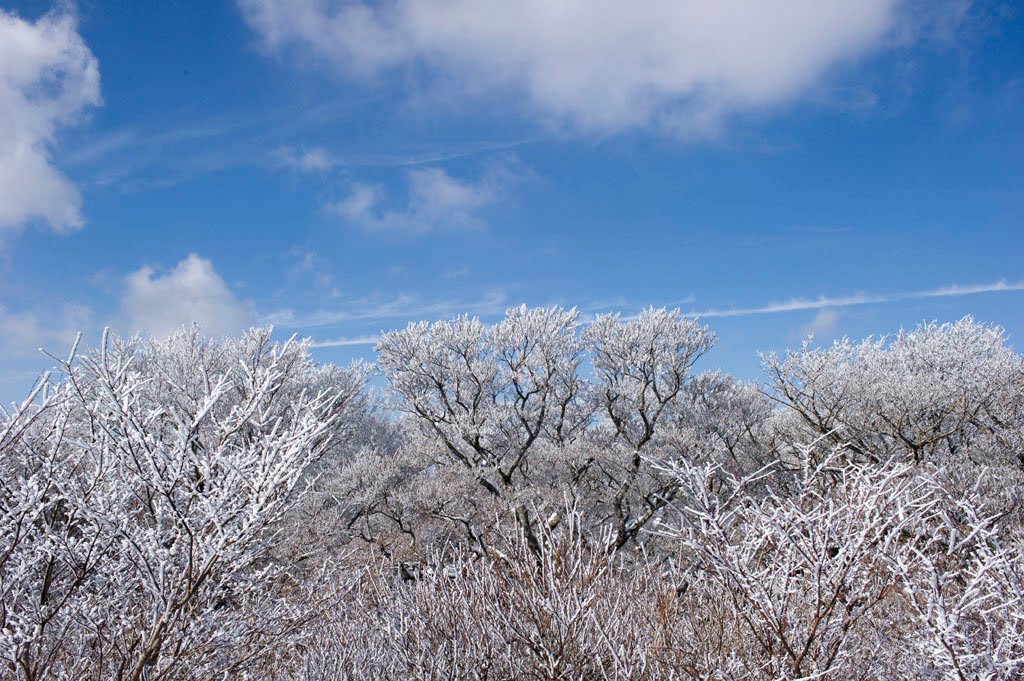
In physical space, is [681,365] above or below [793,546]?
above

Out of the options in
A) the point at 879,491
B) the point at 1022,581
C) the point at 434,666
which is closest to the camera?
the point at 879,491

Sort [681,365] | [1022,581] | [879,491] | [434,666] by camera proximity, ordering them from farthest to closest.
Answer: [681,365] < [434,666] < [1022,581] < [879,491]

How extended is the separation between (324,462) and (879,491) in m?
25.3

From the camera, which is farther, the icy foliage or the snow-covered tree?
the icy foliage

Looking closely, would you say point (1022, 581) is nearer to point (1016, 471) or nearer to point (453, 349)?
point (1016, 471)

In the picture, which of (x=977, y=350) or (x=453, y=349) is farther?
(x=977, y=350)

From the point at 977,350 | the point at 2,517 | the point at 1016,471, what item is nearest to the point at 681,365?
the point at 1016,471

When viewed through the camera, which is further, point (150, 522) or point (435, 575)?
point (435, 575)

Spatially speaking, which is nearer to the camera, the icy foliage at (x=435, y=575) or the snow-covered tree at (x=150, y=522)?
the snow-covered tree at (x=150, y=522)

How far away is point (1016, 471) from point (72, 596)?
15737 millimetres

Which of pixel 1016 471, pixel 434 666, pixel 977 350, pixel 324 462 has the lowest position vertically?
pixel 434 666

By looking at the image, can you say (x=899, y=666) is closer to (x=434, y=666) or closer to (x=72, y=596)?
(x=434, y=666)

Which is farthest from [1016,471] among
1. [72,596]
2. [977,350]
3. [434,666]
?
[977,350]

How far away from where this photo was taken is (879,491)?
373 centimetres
